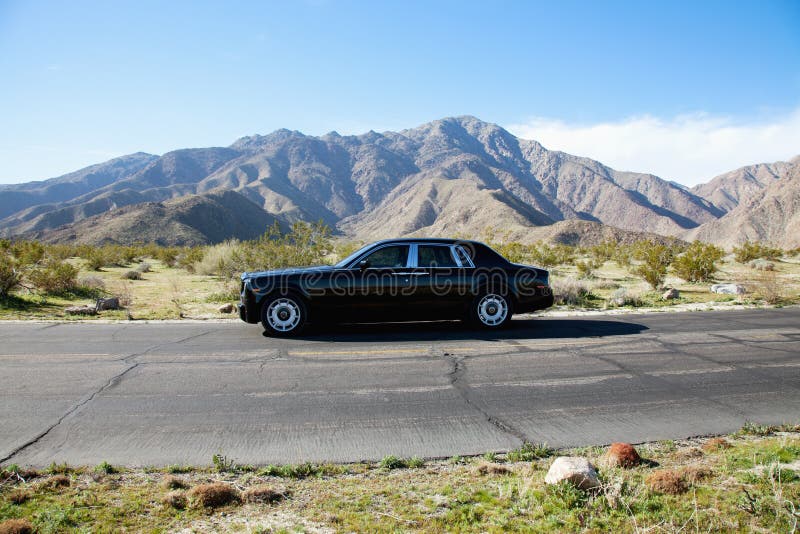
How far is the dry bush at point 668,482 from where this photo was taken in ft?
10.9

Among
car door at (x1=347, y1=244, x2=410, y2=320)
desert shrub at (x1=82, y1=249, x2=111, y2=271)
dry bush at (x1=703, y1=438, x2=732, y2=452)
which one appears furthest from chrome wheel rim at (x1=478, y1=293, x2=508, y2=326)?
desert shrub at (x1=82, y1=249, x2=111, y2=271)

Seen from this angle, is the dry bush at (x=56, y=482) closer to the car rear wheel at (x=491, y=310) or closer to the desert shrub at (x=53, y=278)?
the car rear wheel at (x=491, y=310)

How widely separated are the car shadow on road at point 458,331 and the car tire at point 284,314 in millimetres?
236

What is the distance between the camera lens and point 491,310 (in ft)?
30.1

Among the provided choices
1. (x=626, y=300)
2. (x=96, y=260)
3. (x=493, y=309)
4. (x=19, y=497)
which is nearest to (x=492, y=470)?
(x=19, y=497)

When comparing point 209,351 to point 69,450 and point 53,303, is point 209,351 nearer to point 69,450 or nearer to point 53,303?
point 69,450

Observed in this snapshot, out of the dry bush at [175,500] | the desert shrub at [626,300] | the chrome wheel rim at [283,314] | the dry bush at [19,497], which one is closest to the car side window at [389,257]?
the chrome wheel rim at [283,314]

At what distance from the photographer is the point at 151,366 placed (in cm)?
664

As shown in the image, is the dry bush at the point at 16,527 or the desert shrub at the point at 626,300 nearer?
the dry bush at the point at 16,527

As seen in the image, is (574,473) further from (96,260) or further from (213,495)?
(96,260)

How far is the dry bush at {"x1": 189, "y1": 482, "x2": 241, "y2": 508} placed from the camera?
10.5 ft

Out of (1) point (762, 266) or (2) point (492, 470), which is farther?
(1) point (762, 266)

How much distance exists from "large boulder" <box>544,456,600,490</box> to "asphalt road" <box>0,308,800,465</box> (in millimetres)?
890

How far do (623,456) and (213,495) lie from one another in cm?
296
